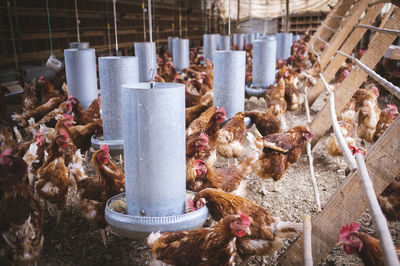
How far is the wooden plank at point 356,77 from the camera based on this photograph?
9.84 feet

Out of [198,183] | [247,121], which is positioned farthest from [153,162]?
[247,121]

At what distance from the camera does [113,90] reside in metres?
3.28

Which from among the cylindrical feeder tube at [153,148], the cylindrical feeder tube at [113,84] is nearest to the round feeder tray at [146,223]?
the cylindrical feeder tube at [153,148]

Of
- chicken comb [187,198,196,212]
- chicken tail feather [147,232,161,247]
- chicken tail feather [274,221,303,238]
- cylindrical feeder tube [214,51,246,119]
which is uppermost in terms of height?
cylindrical feeder tube [214,51,246,119]

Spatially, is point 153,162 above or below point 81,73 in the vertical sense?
below

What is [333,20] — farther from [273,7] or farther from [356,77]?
[273,7]

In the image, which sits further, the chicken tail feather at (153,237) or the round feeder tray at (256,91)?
the round feeder tray at (256,91)

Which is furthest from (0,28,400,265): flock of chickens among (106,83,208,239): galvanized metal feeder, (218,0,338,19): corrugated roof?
(218,0,338,19): corrugated roof

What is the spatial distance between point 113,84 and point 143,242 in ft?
5.06

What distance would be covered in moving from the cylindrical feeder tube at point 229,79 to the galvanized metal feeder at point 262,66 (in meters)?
1.41

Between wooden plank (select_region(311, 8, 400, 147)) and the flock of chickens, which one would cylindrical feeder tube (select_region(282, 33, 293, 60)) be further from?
wooden plank (select_region(311, 8, 400, 147))

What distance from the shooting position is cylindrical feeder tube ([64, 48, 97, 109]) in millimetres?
4348

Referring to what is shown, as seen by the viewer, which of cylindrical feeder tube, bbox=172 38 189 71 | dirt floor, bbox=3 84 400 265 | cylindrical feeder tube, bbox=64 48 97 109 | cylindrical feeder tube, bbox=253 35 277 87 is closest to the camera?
dirt floor, bbox=3 84 400 265

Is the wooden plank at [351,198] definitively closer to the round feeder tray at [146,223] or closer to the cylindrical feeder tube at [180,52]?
the round feeder tray at [146,223]
